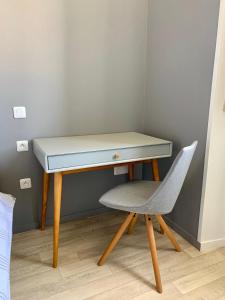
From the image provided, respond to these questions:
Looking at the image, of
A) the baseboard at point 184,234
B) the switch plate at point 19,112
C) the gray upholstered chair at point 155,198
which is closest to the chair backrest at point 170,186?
the gray upholstered chair at point 155,198

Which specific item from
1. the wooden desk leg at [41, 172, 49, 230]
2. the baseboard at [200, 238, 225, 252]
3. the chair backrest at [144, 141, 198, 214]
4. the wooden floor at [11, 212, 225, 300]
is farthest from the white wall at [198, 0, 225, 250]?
the wooden desk leg at [41, 172, 49, 230]

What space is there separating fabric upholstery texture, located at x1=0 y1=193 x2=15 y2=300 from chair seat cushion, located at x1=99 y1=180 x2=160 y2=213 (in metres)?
0.54

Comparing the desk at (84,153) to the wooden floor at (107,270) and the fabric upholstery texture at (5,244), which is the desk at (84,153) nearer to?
the wooden floor at (107,270)

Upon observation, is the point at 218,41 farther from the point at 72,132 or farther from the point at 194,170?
the point at 72,132

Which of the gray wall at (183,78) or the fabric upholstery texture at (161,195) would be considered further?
the gray wall at (183,78)

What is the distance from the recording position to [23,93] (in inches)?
66.8

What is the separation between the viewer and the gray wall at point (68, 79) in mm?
1644

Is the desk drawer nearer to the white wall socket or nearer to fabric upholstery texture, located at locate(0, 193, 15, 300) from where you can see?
fabric upholstery texture, located at locate(0, 193, 15, 300)

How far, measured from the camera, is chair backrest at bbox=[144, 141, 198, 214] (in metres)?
1.24

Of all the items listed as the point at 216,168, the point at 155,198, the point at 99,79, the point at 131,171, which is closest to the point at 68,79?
the point at 99,79

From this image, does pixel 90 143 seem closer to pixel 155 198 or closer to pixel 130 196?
pixel 130 196

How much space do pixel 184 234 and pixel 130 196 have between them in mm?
617

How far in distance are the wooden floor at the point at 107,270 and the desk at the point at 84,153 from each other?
13 cm

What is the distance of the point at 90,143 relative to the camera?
1669 mm
